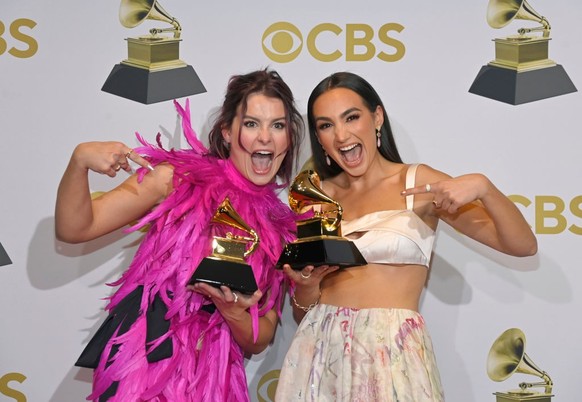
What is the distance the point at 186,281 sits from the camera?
2074 millimetres

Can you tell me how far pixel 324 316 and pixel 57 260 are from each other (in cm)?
94

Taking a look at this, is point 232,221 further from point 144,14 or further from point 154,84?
point 144,14

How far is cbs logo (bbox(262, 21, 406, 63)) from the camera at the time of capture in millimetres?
2525

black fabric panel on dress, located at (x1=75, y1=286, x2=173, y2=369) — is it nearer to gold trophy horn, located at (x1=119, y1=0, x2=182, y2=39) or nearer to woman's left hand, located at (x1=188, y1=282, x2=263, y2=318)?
woman's left hand, located at (x1=188, y1=282, x2=263, y2=318)

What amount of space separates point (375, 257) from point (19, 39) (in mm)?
1354

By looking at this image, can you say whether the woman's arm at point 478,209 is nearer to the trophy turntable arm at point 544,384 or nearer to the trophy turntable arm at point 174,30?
the trophy turntable arm at point 544,384

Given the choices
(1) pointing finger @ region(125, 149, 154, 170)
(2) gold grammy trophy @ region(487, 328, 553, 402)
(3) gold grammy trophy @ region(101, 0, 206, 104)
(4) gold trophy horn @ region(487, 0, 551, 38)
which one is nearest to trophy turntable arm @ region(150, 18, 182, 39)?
(3) gold grammy trophy @ region(101, 0, 206, 104)

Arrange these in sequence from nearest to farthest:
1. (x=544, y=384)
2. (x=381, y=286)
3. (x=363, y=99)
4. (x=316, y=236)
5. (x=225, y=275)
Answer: (x=225, y=275) → (x=316, y=236) → (x=381, y=286) → (x=363, y=99) → (x=544, y=384)

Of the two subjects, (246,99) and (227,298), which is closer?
(227,298)

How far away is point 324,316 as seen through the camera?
2.16m

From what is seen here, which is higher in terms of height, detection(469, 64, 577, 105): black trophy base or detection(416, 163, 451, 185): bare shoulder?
detection(469, 64, 577, 105): black trophy base

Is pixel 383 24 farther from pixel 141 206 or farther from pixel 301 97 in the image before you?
pixel 141 206

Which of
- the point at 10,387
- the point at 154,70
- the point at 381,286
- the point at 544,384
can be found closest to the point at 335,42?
the point at 154,70

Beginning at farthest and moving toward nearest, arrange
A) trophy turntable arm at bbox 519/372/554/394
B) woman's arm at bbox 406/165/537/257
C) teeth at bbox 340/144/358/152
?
trophy turntable arm at bbox 519/372/554/394 → teeth at bbox 340/144/358/152 → woman's arm at bbox 406/165/537/257
